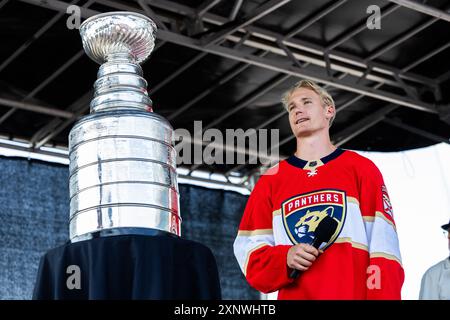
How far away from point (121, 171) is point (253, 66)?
5.63 metres

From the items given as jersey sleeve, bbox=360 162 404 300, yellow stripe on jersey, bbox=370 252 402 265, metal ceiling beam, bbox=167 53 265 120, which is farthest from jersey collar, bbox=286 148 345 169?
metal ceiling beam, bbox=167 53 265 120

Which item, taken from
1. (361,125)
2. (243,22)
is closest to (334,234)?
(243,22)

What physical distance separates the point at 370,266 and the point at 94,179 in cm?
93

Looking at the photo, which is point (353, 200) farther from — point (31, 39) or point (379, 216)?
point (31, 39)

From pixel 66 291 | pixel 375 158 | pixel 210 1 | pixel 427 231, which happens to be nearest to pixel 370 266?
pixel 66 291

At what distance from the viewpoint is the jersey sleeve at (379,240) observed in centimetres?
326

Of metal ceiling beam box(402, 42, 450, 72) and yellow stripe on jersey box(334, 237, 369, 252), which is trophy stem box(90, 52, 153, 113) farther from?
metal ceiling beam box(402, 42, 450, 72)

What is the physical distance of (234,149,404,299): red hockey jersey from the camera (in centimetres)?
329

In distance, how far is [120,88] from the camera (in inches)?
136

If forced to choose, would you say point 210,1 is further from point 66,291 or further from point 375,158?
point 66,291
